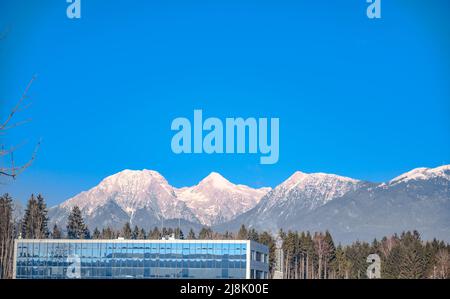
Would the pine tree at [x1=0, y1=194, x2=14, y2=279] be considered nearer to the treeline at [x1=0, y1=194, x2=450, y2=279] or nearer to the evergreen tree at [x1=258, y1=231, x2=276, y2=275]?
the treeline at [x1=0, y1=194, x2=450, y2=279]

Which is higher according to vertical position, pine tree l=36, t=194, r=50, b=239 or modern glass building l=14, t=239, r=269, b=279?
pine tree l=36, t=194, r=50, b=239

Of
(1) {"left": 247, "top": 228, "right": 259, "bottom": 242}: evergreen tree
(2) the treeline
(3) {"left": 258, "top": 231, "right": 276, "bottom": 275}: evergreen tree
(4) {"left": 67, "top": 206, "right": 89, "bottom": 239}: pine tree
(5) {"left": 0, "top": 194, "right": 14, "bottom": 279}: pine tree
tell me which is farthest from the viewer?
(1) {"left": 247, "top": 228, "right": 259, "bottom": 242}: evergreen tree

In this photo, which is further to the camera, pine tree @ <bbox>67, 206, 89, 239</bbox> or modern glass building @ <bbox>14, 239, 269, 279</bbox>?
pine tree @ <bbox>67, 206, 89, 239</bbox>

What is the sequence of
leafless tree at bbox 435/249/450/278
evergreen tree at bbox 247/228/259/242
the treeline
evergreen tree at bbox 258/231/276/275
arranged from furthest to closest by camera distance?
1. evergreen tree at bbox 247/228/259/242
2. evergreen tree at bbox 258/231/276/275
3. the treeline
4. leafless tree at bbox 435/249/450/278

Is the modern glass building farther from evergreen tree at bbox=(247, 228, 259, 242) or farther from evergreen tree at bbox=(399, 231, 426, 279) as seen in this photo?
evergreen tree at bbox=(247, 228, 259, 242)

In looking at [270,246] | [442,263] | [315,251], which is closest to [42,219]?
[270,246]

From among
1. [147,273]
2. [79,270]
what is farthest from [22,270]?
[147,273]

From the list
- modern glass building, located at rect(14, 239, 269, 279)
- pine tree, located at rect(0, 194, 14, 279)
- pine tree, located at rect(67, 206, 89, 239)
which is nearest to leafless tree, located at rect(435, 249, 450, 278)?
modern glass building, located at rect(14, 239, 269, 279)

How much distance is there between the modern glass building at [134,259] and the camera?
193ft

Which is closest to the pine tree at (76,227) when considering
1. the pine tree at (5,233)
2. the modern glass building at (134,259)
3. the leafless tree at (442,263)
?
the pine tree at (5,233)

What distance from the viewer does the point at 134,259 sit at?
58688mm

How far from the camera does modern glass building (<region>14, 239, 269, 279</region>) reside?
58844 mm

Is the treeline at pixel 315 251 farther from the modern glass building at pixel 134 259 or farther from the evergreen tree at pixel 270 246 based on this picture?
the modern glass building at pixel 134 259
